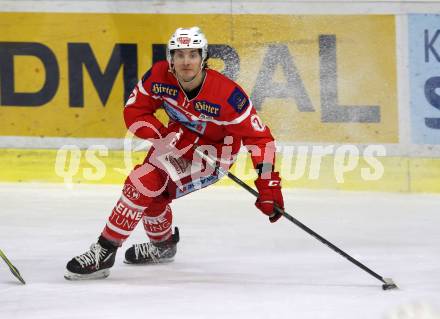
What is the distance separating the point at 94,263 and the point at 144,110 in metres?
0.71

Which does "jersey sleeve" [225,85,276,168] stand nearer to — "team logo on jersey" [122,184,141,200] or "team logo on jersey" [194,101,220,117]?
"team logo on jersey" [194,101,220,117]

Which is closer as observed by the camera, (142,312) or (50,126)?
(142,312)

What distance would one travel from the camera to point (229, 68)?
7.11m

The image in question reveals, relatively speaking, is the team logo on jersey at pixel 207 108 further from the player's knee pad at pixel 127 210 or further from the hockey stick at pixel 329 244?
the player's knee pad at pixel 127 210

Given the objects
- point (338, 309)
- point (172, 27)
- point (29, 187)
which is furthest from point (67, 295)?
point (172, 27)

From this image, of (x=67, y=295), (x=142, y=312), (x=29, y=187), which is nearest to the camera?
(x=142, y=312)

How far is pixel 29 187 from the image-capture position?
6902 millimetres

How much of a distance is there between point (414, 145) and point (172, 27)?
66.0 inches

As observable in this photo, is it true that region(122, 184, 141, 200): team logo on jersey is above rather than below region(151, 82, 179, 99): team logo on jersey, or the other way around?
below

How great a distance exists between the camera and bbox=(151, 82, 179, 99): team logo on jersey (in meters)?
4.80

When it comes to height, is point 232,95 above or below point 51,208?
above

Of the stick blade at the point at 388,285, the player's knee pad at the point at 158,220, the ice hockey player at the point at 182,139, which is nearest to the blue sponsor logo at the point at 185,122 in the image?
the ice hockey player at the point at 182,139

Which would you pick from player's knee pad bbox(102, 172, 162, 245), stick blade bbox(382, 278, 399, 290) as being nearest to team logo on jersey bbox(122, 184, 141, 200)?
player's knee pad bbox(102, 172, 162, 245)

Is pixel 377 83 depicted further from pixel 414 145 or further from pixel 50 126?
pixel 50 126
